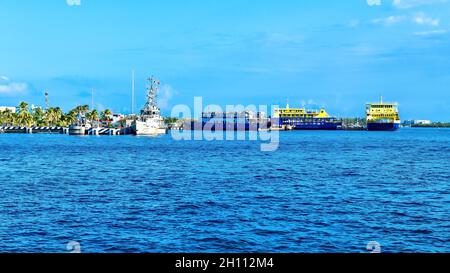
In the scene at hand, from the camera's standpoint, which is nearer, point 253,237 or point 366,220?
point 253,237

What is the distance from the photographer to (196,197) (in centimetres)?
3062

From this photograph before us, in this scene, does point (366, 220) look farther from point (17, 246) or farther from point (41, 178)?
point (41, 178)

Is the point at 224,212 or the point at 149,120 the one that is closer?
the point at 224,212

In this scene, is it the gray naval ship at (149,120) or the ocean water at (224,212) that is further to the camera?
the gray naval ship at (149,120)

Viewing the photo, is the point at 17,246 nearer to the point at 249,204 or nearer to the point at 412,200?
the point at 249,204

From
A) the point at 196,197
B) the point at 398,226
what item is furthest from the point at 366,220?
the point at 196,197

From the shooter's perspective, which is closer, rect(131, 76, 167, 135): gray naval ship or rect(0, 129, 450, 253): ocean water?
rect(0, 129, 450, 253): ocean water

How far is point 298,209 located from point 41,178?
25774 millimetres
